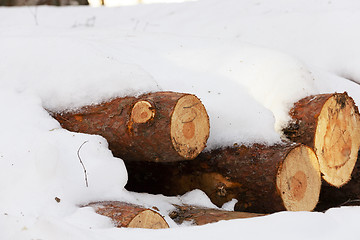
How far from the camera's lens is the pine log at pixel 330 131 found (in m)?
3.27

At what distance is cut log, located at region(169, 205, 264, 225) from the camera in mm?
2850

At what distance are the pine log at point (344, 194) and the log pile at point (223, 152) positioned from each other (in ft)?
0.32

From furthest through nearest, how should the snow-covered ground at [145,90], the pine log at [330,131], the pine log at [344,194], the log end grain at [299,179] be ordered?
1. the pine log at [344,194]
2. the pine log at [330,131]
3. the log end grain at [299,179]
4. the snow-covered ground at [145,90]

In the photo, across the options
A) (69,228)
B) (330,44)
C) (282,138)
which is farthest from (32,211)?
(330,44)

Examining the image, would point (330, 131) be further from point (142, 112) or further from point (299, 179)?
point (142, 112)

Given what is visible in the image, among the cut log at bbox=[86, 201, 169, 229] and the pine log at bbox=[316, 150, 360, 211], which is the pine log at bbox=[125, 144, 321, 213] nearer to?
the pine log at bbox=[316, 150, 360, 211]

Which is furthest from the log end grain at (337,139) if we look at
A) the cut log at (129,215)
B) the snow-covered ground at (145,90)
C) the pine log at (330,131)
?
the cut log at (129,215)

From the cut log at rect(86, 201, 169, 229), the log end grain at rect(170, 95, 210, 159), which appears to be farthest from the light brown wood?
the cut log at rect(86, 201, 169, 229)

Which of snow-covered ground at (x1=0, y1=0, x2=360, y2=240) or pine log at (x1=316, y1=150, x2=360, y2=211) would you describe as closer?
snow-covered ground at (x1=0, y1=0, x2=360, y2=240)

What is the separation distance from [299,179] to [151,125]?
102 centimetres

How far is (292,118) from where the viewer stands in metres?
3.34

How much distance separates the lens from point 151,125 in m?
2.90

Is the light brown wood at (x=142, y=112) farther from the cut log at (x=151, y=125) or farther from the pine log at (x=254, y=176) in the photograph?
the pine log at (x=254, y=176)

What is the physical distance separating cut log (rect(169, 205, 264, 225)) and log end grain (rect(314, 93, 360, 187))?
0.78m
